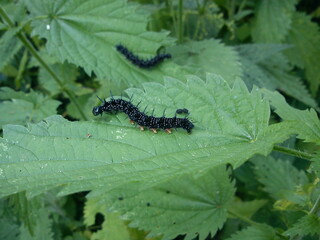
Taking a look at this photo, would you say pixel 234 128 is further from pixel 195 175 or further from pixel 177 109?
pixel 195 175

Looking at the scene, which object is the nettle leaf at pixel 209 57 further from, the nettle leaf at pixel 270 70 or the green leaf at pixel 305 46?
the green leaf at pixel 305 46

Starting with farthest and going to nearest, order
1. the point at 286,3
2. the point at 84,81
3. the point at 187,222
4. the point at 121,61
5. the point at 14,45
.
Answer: the point at 84,81 < the point at 286,3 < the point at 14,45 < the point at 121,61 < the point at 187,222

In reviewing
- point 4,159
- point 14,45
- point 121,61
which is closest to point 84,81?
point 14,45

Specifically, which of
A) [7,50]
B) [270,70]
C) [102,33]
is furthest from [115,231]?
[270,70]

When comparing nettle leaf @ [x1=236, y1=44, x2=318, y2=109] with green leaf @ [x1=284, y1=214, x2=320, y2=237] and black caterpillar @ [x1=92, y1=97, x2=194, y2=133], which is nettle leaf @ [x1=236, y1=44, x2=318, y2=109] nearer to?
black caterpillar @ [x1=92, y1=97, x2=194, y2=133]

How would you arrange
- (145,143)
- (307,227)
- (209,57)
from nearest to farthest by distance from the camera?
(307,227) < (145,143) < (209,57)

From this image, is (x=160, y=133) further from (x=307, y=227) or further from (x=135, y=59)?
(x=135, y=59)

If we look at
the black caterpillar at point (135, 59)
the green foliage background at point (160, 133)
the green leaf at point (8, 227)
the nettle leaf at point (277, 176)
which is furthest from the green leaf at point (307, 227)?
the green leaf at point (8, 227)
